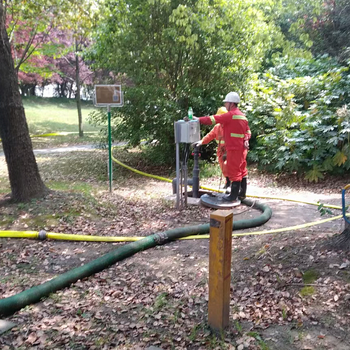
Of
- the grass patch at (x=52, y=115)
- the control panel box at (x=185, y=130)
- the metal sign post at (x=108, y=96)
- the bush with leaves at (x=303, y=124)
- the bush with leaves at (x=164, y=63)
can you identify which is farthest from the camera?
the grass patch at (x=52, y=115)

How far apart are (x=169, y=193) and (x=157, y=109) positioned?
2871 millimetres

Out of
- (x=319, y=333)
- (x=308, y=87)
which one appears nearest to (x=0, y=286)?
(x=319, y=333)

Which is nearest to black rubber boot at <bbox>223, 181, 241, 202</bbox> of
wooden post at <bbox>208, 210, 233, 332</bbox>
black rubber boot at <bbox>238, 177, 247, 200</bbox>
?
black rubber boot at <bbox>238, 177, 247, 200</bbox>

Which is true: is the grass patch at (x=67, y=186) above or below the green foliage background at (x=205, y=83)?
below

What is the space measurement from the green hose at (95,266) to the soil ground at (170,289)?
8 cm

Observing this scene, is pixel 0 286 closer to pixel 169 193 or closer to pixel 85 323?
pixel 85 323

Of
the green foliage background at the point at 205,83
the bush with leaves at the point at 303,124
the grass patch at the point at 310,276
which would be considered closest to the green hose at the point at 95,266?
the grass patch at the point at 310,276

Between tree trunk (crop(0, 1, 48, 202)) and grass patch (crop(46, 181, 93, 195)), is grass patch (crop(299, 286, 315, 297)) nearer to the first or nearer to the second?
tree trunk (crop(0, 1, 48, 202))

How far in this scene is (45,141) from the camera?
18.0 meters

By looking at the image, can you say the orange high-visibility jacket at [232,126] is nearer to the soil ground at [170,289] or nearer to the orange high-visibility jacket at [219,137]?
the orange high-visibility jacket at [219,137]

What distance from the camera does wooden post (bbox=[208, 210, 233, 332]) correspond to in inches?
108

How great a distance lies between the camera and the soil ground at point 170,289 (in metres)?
2.90

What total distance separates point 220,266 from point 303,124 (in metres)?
7.18

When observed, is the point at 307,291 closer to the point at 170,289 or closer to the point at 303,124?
the point at 170,289
